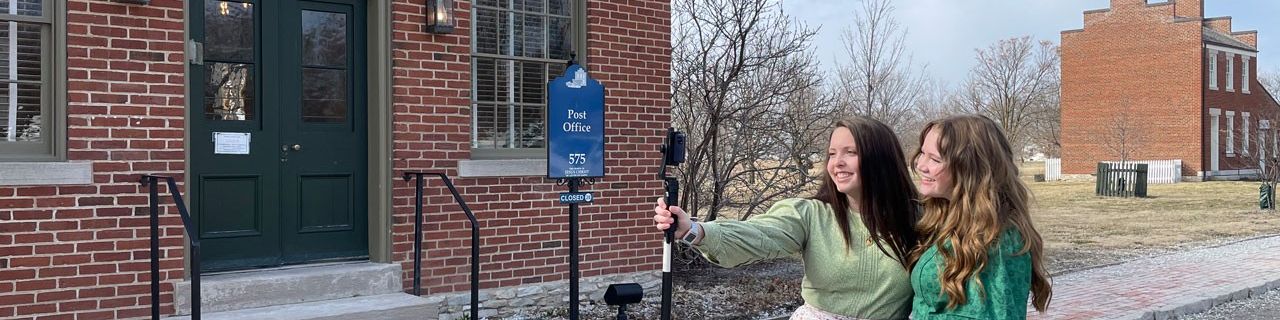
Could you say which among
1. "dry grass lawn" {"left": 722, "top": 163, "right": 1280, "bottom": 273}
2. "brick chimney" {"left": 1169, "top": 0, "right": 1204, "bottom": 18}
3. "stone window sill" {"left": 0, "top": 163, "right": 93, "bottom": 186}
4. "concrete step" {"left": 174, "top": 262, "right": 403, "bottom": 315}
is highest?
"brick chimney" {"left": 1169, "top": 0, "right": 1204, "bottom": 18}

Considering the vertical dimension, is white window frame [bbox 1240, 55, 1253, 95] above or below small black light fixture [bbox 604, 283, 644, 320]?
above

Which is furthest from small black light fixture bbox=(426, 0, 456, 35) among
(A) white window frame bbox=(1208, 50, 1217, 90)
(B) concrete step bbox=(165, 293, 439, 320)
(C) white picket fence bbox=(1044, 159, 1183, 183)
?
(A) white window frame bbox=(1208, 50, 1217, 90)

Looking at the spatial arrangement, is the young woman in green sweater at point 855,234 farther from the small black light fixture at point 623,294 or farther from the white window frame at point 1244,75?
the white window frame at point 1244,75

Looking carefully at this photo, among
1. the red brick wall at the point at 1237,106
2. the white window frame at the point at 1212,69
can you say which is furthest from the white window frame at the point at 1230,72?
the white window frame at the point at 1212,69

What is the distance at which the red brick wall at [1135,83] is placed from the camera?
114 ft

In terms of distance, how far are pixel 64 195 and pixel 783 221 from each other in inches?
171

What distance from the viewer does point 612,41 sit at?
7559mm

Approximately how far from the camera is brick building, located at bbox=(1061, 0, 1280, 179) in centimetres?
3472

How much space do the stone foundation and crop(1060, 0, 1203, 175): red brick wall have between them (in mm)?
32468

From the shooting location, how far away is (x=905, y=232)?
9.18 ft

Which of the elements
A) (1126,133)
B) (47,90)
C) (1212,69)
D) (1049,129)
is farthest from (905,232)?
(1049,129)

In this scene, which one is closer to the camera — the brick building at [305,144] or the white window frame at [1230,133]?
the brick building at [305,144]

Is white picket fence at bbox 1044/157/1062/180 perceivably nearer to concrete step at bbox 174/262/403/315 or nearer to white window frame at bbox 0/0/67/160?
concrete step at bbox 174/262/403/315

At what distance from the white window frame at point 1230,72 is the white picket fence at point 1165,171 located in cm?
421
